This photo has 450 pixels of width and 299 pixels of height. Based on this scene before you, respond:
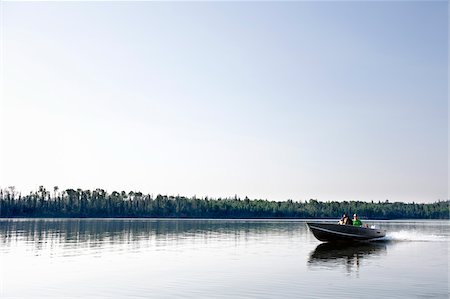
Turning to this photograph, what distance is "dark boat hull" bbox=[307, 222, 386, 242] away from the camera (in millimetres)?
55312

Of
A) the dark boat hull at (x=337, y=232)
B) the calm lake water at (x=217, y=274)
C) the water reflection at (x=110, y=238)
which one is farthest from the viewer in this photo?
the dark boat hull at (x=337, y=232)

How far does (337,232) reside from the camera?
55.3 meters

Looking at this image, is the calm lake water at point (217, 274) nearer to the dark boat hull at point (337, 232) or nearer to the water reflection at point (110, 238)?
the water reflection at point (110, 238)

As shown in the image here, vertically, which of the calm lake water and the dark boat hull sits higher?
the dark boat hull

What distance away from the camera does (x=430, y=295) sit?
23.1 m

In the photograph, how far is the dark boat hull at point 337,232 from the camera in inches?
2178

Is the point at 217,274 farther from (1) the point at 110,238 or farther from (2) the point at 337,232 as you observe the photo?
(1) the point at 110,238

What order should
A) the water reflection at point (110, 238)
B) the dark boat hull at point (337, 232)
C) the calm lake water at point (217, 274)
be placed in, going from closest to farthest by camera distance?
the calm lake water at point (217, 274)
the water reflection at point (110, 238)
the dark boat hull at point (337, 232)

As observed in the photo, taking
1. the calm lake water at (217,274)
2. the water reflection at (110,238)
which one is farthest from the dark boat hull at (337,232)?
the calm lake water at (217,274)

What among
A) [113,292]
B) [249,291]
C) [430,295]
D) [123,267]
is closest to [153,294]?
[113,292]

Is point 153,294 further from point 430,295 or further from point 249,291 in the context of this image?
point 430,295

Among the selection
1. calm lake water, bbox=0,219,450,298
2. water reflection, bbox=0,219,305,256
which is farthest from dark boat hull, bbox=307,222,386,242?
calm lake water, bbox=0,219,450,298

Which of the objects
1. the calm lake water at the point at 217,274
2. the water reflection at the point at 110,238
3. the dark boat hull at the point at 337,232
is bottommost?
the water reflection at the point at 110,238

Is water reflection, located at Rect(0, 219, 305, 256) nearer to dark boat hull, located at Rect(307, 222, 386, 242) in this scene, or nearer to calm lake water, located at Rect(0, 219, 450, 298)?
calm lake water, located at Rect(0, 219, 450, 298)
